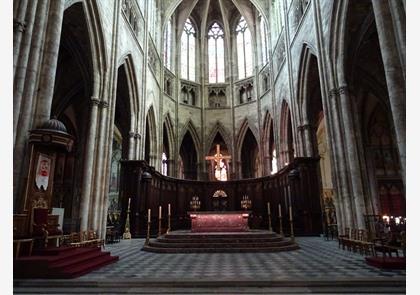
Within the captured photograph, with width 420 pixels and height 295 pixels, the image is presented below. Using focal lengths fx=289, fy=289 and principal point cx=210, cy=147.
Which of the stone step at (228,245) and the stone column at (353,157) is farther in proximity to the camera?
the stone column at (353,157)

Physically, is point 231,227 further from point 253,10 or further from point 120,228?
point 253,10

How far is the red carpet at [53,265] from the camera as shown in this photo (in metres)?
5.79

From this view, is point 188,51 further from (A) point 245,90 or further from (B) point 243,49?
(A) point 245,90

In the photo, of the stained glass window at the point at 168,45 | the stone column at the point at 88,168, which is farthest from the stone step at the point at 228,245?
the stained glass window at the point at 168,45

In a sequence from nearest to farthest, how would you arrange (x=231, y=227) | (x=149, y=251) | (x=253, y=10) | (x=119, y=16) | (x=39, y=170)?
(x=39, y=170) → (x=149, y=251) → (x=231, y=227) → (x=119, y=16) → (x=253, y=10)

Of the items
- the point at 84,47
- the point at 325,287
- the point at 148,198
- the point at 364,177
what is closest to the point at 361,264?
the point at 325,287

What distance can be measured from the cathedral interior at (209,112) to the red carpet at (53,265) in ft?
1.29

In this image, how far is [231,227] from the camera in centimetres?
1341

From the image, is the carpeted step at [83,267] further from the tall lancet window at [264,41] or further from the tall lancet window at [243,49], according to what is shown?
the tall lancet window at [243,49]

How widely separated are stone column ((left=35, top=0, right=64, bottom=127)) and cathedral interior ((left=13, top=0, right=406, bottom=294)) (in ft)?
0.13

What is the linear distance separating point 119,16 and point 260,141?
1554 centimetres

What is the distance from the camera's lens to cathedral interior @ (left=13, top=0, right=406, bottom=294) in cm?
776

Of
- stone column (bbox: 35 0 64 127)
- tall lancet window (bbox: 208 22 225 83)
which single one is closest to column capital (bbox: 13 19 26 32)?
stone column (bbox: 35 0 64 127)

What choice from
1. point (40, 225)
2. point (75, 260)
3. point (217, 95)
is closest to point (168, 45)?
point (217, 95)
